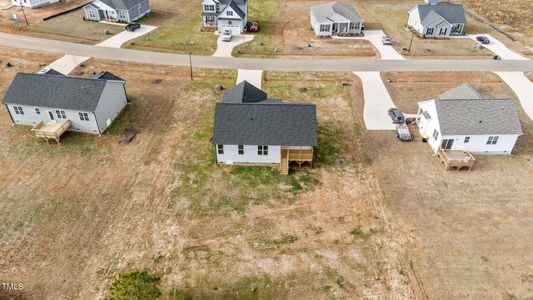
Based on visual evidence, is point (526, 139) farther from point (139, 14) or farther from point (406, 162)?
point (139, 14)

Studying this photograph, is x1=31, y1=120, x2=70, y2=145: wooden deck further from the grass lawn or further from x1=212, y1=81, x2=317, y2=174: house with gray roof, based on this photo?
the grass lawn

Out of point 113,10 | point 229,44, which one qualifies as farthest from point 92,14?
point 229,44

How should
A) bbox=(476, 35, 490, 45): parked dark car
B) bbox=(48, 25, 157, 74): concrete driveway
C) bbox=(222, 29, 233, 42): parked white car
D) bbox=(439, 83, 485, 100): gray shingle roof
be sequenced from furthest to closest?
1. bbox=(476, 35, 490, 45): parked dark car
2. bbox=(222, 29, 233, 42): parked white car
3. bbox=(48, 25, 157, 74): concrete driveway
4. bbox=(439, 83, 485, 100): gray shingle roof

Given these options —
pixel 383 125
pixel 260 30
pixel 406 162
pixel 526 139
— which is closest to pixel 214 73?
pixel 260 30

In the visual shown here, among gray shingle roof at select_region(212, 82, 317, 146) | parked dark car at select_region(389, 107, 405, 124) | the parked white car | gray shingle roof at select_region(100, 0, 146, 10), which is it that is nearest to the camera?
gray shingle roof at select_region(212, 82, 317, 146)

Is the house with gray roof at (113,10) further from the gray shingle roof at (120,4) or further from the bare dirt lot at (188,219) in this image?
the bare dirt lot at (188,219)

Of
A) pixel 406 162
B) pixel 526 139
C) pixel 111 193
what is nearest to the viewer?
pixel 111 193

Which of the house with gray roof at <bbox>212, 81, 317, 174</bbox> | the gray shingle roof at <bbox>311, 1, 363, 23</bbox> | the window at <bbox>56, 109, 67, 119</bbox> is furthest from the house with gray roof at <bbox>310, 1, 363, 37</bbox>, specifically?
the window at <bbox>56, 109, 67, 119</bbox>

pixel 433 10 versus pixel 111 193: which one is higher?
pixel 433 10
